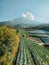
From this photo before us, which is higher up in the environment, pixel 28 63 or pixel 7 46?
pixel 7 46

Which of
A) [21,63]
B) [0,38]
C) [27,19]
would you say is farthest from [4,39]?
[27,19]

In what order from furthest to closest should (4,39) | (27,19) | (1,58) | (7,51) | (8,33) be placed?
1. (27,19)
2. (8,33)
3. (4,39)
4. (7,51)
5. (1,58)

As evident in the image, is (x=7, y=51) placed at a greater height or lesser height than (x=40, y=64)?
greater

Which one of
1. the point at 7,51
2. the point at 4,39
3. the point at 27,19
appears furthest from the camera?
the point at 27,19

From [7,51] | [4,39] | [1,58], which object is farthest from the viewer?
[4,39]

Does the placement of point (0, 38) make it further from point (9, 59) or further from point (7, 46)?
point (9, 59)

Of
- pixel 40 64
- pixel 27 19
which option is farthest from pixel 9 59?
pixel 27 19

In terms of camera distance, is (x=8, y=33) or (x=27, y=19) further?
(x=27, y=19)

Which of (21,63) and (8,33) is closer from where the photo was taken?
(21,63)

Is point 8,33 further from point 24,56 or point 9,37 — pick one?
point 24,56
